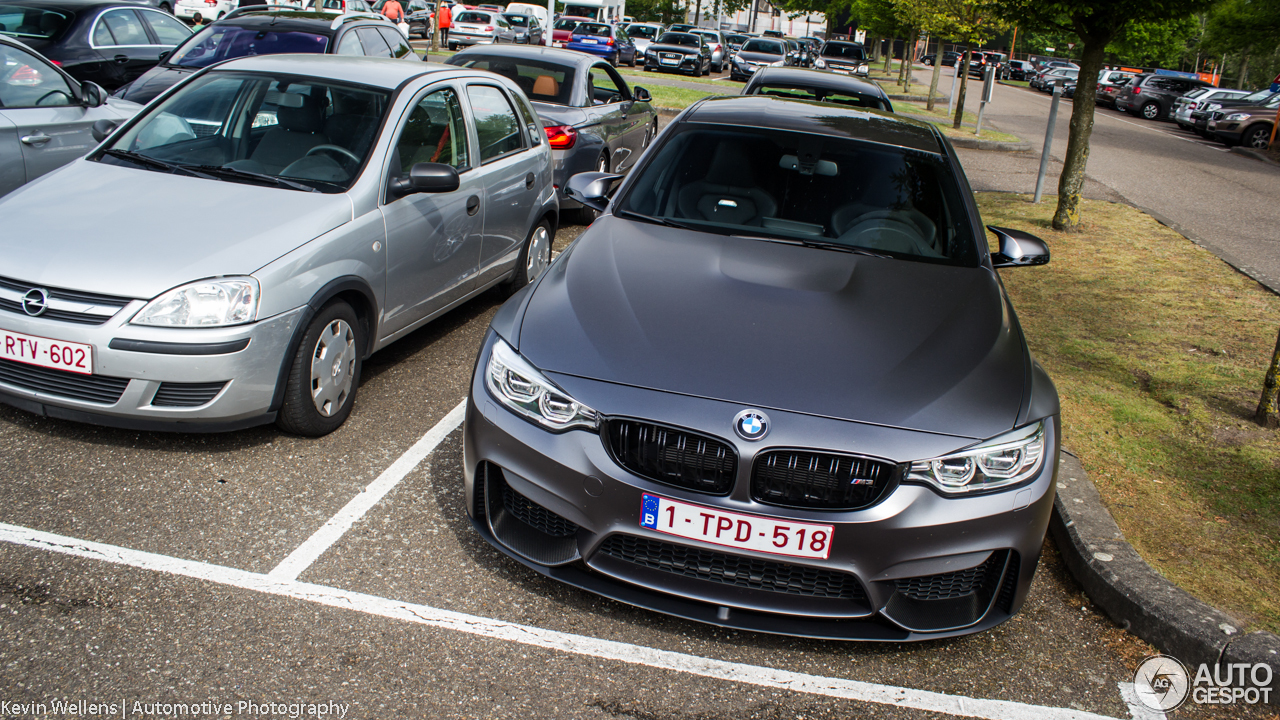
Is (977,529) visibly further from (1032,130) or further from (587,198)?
(1032,130)

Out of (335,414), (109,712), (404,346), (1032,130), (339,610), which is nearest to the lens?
(109,712)

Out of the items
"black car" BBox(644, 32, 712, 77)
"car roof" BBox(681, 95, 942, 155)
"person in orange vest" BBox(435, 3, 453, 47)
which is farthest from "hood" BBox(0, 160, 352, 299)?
"black car" BBox(644, 32, 712, 77)

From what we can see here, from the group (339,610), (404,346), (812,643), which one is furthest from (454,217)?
(812,643)

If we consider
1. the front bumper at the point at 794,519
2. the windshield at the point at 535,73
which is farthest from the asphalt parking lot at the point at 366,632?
the windshield at the point at 535,73

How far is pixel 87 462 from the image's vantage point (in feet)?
12.0

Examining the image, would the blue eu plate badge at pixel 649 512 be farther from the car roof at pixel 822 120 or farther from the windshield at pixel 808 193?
the car roof at pixel 822 120

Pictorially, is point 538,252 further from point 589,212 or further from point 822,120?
point 589,212

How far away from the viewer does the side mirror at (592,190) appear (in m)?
4.48

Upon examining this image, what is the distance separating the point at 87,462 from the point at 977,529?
3422 mm

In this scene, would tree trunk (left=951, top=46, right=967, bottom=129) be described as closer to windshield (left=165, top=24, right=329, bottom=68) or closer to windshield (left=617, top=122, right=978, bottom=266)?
windshield (left=165, top=24, right=329, bottom=68)

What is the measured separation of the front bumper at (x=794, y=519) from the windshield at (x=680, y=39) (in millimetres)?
34142

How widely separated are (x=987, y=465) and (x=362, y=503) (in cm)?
234

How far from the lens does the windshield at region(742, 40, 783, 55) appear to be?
109ft

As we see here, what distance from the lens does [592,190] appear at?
4.50m
